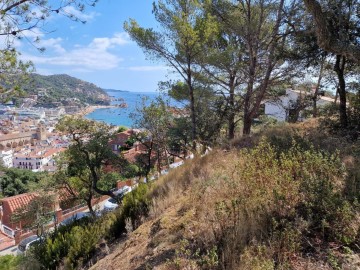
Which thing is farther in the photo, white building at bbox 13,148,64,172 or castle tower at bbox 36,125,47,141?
castle tower at bbox 36,125,47,141

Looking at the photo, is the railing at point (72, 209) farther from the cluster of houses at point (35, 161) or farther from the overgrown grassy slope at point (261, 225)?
the overgrown grassy slope at point (261, 225)

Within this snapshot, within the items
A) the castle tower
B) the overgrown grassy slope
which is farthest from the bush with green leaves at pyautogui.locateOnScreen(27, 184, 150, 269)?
the castle tower

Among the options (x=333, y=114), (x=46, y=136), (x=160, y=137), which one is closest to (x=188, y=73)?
(x=160, y=137)

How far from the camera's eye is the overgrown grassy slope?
2248 millimetres

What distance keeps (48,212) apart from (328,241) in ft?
50.1

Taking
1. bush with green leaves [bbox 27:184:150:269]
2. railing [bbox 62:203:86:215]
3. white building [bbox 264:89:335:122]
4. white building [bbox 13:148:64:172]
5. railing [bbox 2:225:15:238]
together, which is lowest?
white building [bbox 13:148:64:172]

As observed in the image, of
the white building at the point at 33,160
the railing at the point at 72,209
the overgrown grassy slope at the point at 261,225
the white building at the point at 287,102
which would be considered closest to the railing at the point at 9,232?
the railing at the point at 72,209

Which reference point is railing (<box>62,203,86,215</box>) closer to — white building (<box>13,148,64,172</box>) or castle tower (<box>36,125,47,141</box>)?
white building (<box>13,148,64,172</box>)

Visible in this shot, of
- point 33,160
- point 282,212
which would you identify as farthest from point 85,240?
point 33,160

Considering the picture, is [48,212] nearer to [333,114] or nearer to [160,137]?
[160,137]

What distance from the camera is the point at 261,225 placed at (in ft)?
8.52

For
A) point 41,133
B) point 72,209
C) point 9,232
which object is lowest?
point 41,133

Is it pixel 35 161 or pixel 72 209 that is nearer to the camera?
pixel 72 209

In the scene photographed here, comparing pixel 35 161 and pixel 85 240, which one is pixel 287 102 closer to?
pixel 85 240
